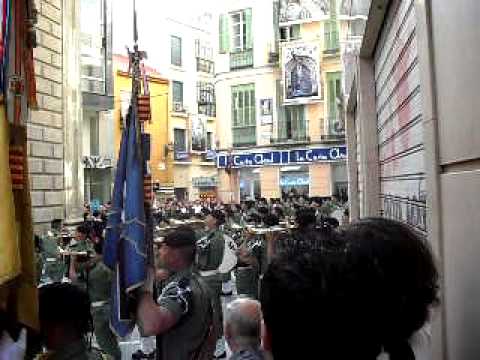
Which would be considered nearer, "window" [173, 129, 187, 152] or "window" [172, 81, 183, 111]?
"window" [173, 129, 187, 152]

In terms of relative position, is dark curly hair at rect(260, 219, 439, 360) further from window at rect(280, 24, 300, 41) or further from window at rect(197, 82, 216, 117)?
window at rect(197, 82, 216, 117)

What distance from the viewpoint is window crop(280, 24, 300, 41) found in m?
36.9

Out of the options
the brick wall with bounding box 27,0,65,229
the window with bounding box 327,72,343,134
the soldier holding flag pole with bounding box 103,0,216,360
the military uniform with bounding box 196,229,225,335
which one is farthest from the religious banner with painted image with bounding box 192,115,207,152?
the soldier holding flag pole with bounding box 103,0,216,360

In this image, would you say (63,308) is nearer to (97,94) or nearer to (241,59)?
(97,94)

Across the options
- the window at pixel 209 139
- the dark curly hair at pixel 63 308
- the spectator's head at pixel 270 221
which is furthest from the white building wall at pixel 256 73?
the dark curly hair at pixel 63 308

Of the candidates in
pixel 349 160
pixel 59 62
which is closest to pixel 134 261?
pixel 349 160

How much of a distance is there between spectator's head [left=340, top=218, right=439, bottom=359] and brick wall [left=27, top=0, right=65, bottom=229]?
15038 millimetres

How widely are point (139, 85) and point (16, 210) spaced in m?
1.54

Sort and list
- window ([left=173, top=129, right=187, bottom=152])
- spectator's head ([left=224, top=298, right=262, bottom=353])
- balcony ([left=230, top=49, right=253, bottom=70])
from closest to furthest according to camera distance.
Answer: spectator's head ([left=224, top=298, right=262, bottom=353])
balcony ([left=230, top=49, right=253, bottom=70])
window ([left=173, top=129, right=187, bottom=152])

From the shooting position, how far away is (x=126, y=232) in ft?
11.8

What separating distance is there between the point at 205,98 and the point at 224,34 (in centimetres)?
1175

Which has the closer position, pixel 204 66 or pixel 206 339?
pixel 206 339

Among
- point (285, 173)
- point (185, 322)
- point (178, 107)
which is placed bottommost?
point (185, 322)

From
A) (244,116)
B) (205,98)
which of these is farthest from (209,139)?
(244,116)
